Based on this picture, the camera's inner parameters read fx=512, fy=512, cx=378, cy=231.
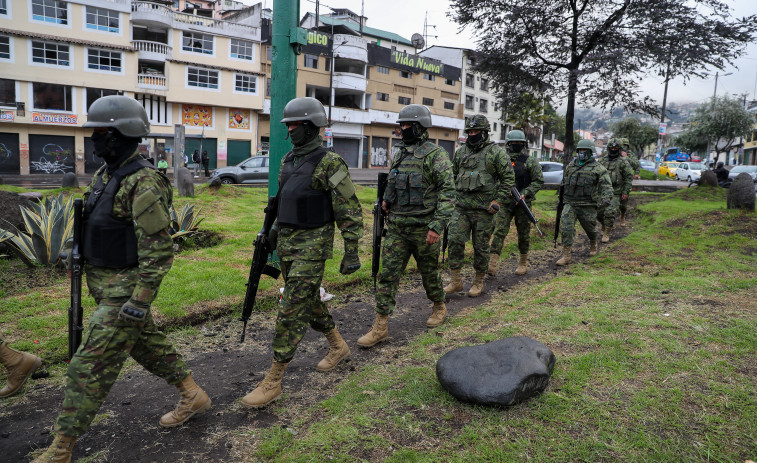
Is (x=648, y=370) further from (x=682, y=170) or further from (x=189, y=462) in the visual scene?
(x=682, y=170)

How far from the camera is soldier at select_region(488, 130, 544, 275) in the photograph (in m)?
8.12

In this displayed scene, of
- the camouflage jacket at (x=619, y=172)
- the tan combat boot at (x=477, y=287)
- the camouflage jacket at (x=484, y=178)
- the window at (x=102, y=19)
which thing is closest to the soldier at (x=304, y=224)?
the camouflage jacket at (x=484, y=178)

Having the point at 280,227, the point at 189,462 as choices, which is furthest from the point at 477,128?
the point at 189,462

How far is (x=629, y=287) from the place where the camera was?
20.9 feet

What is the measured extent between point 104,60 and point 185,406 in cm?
3672

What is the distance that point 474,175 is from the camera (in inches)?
269

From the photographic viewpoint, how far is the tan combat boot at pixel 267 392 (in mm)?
3738

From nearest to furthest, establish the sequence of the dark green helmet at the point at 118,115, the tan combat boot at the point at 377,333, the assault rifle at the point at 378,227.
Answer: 1. the dark green helmet at the point at 118,115
2. the tan combat boot at the point at 377,333
3. the assault rifle at the point at 378,227

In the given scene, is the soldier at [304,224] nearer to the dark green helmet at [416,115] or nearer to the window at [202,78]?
the dark green helmet at [416,115]

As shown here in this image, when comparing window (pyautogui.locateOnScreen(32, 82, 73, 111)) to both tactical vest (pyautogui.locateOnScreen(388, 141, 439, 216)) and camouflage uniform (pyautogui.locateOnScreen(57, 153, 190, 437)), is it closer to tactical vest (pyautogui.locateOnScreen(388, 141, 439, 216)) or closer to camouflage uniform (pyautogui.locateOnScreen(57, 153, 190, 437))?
tactical vest (pyautogui.locateOnScreen(388, 141, 439, 216))

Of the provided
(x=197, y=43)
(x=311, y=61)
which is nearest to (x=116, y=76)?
(x=197, y=43)

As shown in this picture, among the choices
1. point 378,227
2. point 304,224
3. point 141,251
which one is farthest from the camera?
point 378,227

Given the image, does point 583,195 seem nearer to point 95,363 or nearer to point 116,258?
point 116,258

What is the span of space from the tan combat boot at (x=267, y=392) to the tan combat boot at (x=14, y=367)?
5.59 feet
